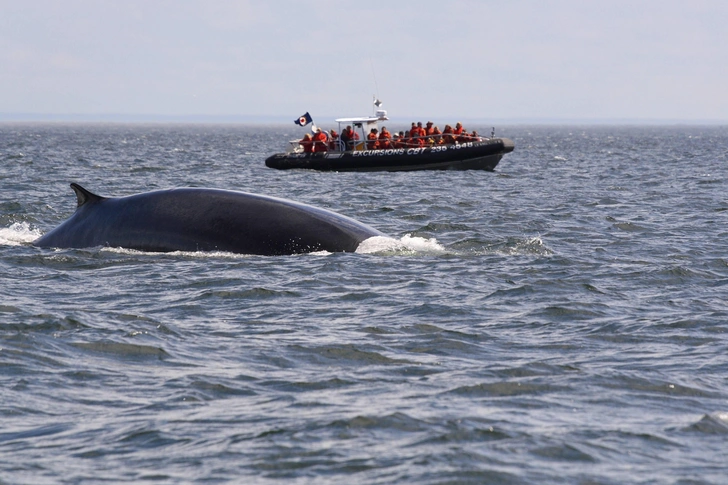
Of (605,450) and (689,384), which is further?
(689,384)

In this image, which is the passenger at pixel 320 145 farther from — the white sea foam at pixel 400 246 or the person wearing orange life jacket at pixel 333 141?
the white sea foam at pixel 400 246

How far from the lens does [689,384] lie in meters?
8.01

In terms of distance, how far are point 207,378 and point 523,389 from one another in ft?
7.55

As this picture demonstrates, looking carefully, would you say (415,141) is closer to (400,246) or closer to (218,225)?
(400,246)

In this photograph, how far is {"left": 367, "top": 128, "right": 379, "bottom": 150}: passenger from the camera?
41.1 metres

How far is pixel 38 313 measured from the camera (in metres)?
10.4

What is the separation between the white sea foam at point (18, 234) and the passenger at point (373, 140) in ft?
77.2

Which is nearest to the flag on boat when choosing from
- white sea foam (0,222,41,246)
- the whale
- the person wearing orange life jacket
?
the person wearing orange life jacket

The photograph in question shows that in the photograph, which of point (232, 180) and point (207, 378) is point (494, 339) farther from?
point (232, 180)

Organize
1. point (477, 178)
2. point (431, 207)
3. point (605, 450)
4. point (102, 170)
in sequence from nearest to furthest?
1. point (605, 450)
2. point (431, 207)
3. point (477, 178)
4. point (102, 170)

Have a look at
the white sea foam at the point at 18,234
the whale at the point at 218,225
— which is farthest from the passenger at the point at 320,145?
the whale at the point at 218,225

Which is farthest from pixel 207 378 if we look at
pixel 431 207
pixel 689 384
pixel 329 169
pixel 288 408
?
pixel 329 169

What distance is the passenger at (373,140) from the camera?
135 feet

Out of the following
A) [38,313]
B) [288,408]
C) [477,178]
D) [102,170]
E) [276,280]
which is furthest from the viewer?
[102,170]
